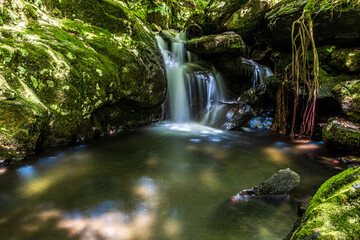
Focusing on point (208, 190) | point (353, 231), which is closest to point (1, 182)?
point (208, 190)

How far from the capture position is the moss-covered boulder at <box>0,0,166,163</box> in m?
4.31

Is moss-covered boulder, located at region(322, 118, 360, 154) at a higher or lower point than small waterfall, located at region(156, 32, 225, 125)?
lower

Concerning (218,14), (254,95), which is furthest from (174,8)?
(254,95)

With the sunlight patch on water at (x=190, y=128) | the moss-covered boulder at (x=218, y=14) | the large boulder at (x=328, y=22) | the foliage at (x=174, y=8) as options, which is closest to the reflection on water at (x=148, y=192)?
the sunlight patch on water at (x=190, y=128)

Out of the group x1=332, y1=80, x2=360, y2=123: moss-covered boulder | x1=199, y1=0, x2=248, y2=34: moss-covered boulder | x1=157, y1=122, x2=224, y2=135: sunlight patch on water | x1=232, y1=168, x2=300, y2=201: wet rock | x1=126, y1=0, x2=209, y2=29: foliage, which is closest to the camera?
x1=232, y1=168, x2=300, y2=201: wet rock

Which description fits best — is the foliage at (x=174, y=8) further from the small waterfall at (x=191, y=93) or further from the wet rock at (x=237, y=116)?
the wet rock at (x=237, y=116)

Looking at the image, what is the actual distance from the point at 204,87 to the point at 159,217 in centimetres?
820

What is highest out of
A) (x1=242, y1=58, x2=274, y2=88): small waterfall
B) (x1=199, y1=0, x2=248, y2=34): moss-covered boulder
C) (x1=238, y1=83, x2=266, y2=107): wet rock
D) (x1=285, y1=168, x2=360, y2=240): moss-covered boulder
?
(x1=199, y1=0, x2=248, y2=34): moss-covered boulder

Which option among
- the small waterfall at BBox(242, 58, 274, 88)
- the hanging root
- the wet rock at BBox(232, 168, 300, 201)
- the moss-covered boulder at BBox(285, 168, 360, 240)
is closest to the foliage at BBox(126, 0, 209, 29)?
the small waterfall at BBox(242, 58, 274, 88)

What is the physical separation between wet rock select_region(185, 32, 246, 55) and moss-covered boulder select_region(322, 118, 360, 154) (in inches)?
211

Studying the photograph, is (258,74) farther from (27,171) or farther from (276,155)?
(27,171)

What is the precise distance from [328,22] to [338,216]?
783 centimetres

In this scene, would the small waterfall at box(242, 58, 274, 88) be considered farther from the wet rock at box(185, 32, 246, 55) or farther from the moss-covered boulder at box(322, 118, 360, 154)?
the moss-covered boulder at box(322, 118, 360, 154)

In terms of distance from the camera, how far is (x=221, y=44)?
9453 millimetres
